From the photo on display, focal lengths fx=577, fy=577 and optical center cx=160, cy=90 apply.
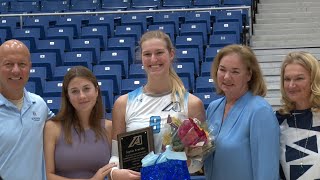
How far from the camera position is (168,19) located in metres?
8.59

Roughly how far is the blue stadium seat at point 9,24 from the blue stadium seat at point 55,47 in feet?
2.60

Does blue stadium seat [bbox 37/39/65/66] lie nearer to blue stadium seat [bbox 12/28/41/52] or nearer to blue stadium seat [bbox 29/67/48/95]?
blue stadium seat [bbox 12/28/41/52]

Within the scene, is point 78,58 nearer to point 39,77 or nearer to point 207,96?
point 39,77

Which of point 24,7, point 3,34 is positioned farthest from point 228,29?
point 24,7

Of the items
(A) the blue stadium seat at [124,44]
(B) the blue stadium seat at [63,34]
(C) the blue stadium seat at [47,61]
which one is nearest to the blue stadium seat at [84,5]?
(B) the blue stadium seat at [63,34]

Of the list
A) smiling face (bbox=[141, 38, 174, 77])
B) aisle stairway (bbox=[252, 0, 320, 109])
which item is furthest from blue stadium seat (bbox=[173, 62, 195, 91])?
smiling face (bbox=[141, 38, 174, 77])

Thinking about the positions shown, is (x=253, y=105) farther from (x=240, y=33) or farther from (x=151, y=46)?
(x=240, y=33)

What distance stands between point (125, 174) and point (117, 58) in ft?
16.0

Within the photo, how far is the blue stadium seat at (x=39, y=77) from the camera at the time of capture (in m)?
6.88

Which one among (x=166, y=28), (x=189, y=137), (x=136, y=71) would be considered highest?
(x=166, y=28)

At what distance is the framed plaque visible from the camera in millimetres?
2686

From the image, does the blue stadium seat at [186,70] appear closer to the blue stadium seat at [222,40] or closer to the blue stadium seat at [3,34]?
the blue stadium seat at [222,40]

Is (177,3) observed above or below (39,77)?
above

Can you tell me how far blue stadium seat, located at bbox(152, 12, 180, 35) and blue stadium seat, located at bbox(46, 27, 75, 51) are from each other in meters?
1.25
